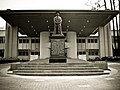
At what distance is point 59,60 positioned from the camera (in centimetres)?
1504

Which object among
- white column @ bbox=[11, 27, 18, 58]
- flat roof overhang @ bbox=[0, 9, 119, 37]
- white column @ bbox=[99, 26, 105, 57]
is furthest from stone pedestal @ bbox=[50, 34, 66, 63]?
white column @ bbox=[99, 26, 105, 57]

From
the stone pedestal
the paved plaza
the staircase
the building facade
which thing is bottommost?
the paved plaza

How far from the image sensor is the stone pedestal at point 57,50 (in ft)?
49.4

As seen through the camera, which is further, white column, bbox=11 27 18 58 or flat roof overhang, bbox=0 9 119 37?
white column, bbox=11 27 18 58

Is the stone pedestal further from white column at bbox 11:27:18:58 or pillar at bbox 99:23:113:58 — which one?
pillar at bbox 99:23:113:58

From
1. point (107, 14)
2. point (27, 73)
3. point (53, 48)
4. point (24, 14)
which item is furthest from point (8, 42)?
point (27, 73)

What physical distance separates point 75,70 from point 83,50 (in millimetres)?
37079

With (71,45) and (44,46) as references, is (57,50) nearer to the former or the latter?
(44,46)

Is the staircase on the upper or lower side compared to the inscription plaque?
lower

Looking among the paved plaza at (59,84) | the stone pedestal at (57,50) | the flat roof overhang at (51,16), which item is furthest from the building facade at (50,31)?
the paved plaza at (59,84)

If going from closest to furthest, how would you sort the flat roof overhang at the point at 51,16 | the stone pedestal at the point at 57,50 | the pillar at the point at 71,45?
the stone pedestal at the point at 57,50, the flat roof overhang at the point at 51,16, the pillar at the point at 71,45

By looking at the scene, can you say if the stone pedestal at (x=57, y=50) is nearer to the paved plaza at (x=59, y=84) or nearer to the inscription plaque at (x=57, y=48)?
the inscription plaque at (x=57, y=48)

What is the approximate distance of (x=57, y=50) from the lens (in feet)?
49.7

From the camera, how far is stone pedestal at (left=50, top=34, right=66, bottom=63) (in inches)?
593
